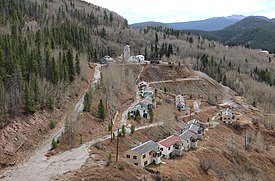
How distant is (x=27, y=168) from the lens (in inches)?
1387

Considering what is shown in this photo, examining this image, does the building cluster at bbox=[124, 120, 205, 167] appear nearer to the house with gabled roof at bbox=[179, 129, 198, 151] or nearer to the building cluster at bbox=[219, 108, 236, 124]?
the house with gabled roof at bbox=[179, 129, 198, 151]

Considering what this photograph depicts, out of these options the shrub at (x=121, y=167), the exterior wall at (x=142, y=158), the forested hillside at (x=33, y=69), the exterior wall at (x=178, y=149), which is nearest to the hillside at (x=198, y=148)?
the shrub at (x=121, y=167)

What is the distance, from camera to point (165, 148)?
152 feet

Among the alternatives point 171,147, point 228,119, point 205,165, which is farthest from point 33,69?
point 228,119

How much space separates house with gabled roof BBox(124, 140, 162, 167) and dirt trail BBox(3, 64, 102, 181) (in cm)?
515

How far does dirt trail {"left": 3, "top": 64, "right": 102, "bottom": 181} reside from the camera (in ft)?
110

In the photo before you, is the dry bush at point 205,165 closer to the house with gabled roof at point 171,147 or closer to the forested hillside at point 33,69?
the house with gabled roof at point 171,147

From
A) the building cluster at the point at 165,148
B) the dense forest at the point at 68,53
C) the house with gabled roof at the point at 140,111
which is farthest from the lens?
the house with gabled roof at the point at 140,111

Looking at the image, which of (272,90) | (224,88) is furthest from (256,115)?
(272,90)

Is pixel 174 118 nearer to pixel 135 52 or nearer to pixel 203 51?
pixel 135 52

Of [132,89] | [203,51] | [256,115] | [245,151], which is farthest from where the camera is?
[203,51]

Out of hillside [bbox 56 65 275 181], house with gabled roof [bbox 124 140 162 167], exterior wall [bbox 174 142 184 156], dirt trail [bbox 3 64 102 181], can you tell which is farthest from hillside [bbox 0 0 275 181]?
exterior wall [bbox 174 142 184 156]

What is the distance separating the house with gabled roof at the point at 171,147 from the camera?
46500 millimetres

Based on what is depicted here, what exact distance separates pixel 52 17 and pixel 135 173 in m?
101
